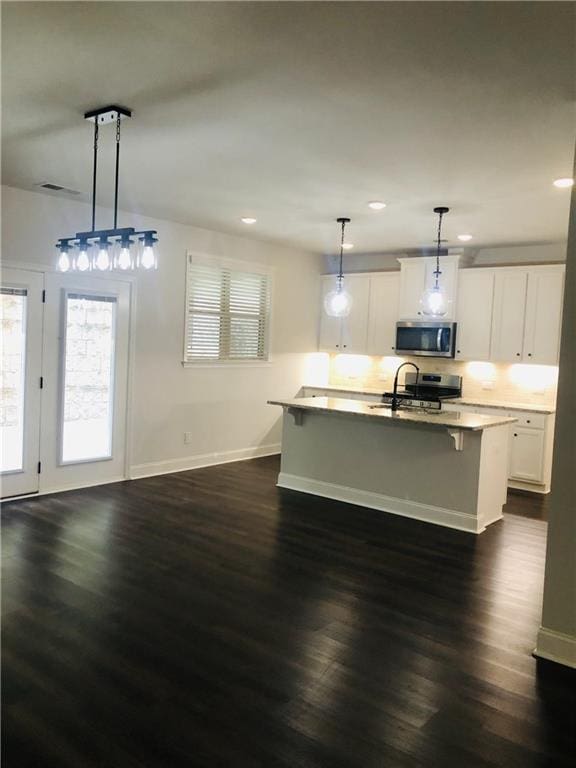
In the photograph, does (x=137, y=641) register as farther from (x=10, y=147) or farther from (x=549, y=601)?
(x=10, y=147)

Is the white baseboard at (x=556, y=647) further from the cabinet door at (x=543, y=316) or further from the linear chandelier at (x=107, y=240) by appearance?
the cabinet door at (x=543, y=316)

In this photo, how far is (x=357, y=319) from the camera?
800cm

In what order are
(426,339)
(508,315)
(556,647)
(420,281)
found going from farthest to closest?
1. (420,281)
2. (426,339)
3. (508,315)
4. (556,647)

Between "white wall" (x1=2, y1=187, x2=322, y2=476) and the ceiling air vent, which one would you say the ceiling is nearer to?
the ceiling air vent

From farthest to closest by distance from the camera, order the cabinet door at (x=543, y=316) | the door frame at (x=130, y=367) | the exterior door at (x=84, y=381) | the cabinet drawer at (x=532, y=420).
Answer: the cabinet door at (x=543, y=316)
the cabinet drawer at (x=532, y=420)
the door frame at (x=130, y=367)
the exterior door at (x=84, y=381)

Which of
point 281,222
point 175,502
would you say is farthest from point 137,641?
point 281,222

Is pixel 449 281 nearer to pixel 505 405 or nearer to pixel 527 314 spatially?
pixel 527 314

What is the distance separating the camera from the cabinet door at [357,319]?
7.91m

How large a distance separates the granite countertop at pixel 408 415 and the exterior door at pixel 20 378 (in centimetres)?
232

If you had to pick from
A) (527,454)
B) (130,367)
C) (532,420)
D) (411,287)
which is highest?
(411,287)

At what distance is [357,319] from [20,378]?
4387mm

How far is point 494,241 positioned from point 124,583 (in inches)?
206

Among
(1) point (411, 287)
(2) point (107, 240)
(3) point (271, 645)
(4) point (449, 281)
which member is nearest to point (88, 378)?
(2) point (107, 240)

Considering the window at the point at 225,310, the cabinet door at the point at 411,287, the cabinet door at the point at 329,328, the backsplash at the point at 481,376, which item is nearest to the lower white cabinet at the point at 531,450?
the backsplash at the point at 481,376
